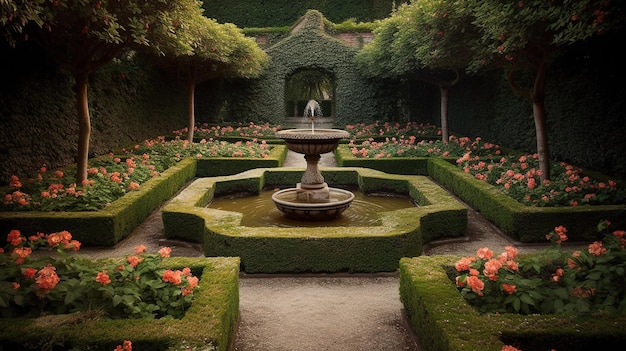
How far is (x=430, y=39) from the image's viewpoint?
37.9 ft

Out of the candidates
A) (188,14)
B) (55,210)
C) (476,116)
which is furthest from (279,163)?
(476,116)

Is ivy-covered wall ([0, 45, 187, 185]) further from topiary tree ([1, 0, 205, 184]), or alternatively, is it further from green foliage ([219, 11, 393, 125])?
green foliage ([219, 11, 393, 125])

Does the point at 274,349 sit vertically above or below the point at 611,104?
below

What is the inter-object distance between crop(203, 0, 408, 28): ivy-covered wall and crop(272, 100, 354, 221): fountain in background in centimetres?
1993

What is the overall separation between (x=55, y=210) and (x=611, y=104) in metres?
10.5

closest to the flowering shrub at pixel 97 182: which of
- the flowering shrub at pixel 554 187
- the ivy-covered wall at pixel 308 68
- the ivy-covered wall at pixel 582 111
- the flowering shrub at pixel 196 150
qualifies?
the flowering shrub at pixel 196 150

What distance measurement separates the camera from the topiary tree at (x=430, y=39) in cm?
1025

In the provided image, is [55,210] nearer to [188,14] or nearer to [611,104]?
[188,14]

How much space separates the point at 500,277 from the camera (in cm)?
416

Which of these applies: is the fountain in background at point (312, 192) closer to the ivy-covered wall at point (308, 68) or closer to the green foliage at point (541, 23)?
the green foliage at point (541, 23)

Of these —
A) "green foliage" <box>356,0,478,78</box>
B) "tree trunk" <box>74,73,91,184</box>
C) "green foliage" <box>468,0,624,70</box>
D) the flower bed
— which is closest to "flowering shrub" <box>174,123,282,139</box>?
"green foliage" <box>356,0,478,78</box>

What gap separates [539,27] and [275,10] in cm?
2124

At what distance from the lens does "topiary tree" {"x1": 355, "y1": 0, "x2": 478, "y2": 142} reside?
10250 mm

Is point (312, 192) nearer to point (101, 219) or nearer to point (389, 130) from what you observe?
point (101, 219)
